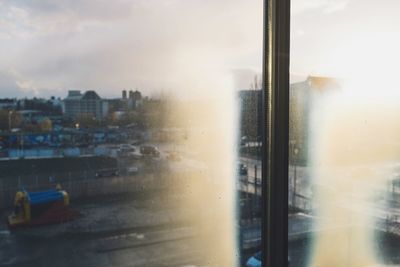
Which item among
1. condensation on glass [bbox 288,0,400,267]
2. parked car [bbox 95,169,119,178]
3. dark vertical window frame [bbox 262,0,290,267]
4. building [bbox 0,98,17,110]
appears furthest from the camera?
condensation on glass [bbox 288,0,400,267]

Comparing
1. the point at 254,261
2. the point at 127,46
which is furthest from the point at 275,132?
the point at 127,46

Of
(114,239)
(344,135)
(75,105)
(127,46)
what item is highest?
(127,46)

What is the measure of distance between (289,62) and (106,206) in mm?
779

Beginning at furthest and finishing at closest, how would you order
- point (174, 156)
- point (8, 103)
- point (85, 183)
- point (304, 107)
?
point (304, 107)
point (174, 156)
point (85, 183)
point (8, 103)

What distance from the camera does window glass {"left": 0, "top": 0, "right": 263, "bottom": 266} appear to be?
955mm

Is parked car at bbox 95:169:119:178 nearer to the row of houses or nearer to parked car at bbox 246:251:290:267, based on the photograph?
the row of houses

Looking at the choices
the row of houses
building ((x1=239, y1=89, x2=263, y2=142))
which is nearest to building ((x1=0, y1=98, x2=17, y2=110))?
the row of houses

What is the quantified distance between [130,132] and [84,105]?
16 centimetres

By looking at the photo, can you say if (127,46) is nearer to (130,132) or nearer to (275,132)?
(130,132)

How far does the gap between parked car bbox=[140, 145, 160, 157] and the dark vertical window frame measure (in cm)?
38

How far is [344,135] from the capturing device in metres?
1.40

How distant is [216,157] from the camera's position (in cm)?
121

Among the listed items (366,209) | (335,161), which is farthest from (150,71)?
(366,209)

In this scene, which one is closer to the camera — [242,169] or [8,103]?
[8,103]
